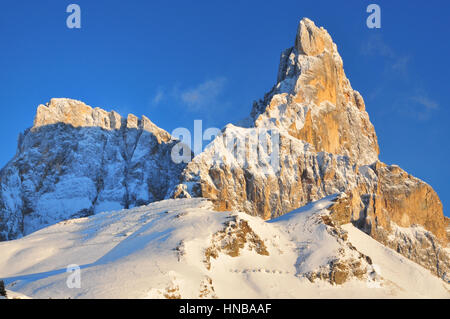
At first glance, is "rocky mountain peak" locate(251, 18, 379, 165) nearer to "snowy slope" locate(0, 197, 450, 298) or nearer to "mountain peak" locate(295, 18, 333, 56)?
"mountain peak" locate(295, 18, 333, 56)

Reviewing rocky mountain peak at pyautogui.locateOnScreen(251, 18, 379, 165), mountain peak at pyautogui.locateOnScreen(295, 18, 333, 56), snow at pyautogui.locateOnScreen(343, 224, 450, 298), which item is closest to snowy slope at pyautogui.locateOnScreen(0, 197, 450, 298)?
snow at pyautogui.locateOnScreen(343, 224, 450, 298)

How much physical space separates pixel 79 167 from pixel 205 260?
395ft

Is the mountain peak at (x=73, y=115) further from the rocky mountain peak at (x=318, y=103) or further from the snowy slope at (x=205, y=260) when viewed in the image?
the snowy slope at (x=205, y=260)

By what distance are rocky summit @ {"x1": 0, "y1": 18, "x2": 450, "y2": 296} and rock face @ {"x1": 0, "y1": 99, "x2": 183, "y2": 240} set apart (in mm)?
332

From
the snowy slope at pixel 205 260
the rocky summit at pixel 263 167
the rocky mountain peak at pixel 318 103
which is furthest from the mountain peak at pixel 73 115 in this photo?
the snowy slope at pixel 205 260

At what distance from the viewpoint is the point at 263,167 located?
5453 inches

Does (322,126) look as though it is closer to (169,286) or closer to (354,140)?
(354,140)

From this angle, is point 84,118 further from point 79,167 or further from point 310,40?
point 310,40

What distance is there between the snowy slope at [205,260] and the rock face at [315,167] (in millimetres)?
42014

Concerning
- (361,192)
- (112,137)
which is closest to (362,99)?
(361,192)

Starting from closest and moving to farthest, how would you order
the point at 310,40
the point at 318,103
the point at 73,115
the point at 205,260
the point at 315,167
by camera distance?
the point at 205,260 → the point at 315,167 → the point at 318,103 → the point at 310,40 → the point at 73,115

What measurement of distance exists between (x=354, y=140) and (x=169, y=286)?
125 m

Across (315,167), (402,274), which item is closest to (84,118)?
(315,167)

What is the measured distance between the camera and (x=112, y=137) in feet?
621
